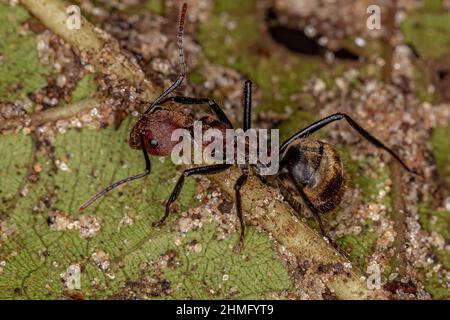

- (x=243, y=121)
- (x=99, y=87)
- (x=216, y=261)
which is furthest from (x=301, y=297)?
(x=99, y=87)

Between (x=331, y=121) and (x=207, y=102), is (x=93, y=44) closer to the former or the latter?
(x=207, y=102)

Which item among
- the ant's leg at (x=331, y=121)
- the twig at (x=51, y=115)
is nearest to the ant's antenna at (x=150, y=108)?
the twig at (x=51, y=115)

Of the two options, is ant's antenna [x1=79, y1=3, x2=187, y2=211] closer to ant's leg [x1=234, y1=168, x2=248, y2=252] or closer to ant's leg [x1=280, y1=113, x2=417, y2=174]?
ant's leg [x1=234, y1=168, x2=248, y2=252]

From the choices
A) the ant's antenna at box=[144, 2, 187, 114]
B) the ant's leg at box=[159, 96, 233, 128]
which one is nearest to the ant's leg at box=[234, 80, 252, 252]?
the ant's leg at box=[159, 96, 233, 128]

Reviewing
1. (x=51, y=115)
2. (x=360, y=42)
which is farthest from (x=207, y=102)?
(x=360, y=42)

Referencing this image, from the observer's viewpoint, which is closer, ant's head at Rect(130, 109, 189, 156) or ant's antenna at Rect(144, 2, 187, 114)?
ant's head at Rect(130, 109, 189, 156)

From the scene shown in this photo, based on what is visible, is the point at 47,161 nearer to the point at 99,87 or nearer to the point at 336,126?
the point at 99,87
